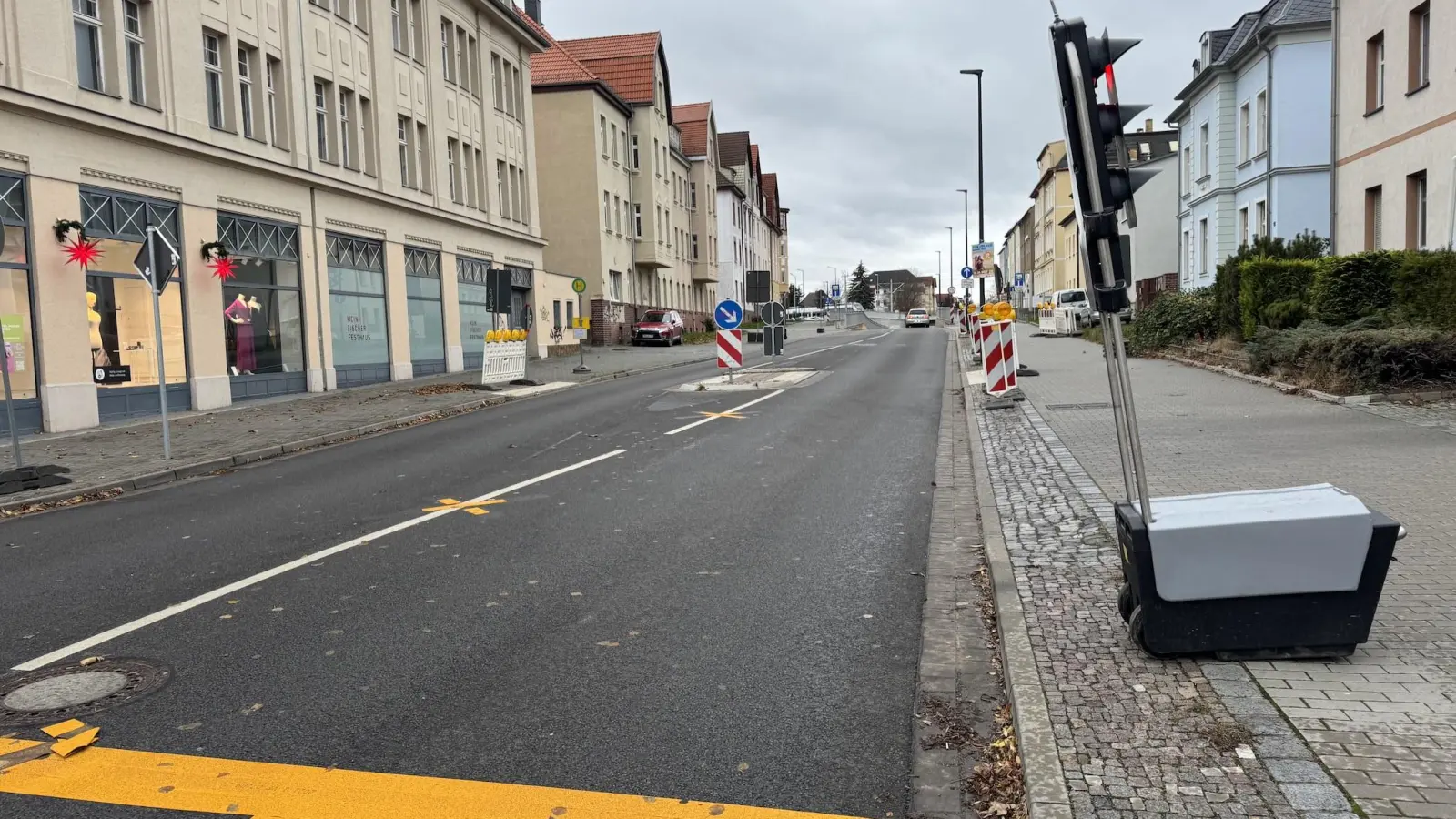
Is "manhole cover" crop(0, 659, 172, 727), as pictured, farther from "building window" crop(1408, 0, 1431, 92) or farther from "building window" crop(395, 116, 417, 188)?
"building window" crop(395, 116, 417, 188)

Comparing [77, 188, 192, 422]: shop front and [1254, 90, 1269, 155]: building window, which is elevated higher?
[1254, 90, 1269, 155]: building window

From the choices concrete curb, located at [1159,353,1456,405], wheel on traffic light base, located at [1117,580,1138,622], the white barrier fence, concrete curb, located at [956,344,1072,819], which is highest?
the white barrier fence

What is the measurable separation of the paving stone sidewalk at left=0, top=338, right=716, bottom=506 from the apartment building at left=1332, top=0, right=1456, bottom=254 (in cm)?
1841

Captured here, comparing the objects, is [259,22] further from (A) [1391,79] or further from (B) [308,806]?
(A) [1391,79]

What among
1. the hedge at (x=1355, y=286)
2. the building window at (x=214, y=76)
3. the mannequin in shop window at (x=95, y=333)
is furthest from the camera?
the building window at (x=214, y=76)

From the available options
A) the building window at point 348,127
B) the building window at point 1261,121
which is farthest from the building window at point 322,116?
the building window at point 1261,121

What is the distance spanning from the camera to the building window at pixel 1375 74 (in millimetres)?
23078

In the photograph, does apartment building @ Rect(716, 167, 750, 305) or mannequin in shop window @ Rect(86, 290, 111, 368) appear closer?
mannequin in shop window @ Rect(86, 290, 111, 368)

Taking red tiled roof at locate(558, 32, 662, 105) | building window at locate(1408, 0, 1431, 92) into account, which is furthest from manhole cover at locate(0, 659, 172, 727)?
red tiled roof at locate(558, 32, 662, 105)

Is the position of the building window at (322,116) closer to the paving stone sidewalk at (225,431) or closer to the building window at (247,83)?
the building window at (247,83)

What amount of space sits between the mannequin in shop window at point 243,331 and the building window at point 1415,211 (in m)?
23.5

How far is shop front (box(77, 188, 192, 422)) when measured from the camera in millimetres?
16812

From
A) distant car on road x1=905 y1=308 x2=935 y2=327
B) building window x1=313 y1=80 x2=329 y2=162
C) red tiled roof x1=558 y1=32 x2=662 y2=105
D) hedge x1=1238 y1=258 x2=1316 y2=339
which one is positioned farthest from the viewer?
distant car on road x1=905 y1=308 x2=935 y2=327

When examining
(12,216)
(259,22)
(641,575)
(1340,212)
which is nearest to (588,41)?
(259,22)
